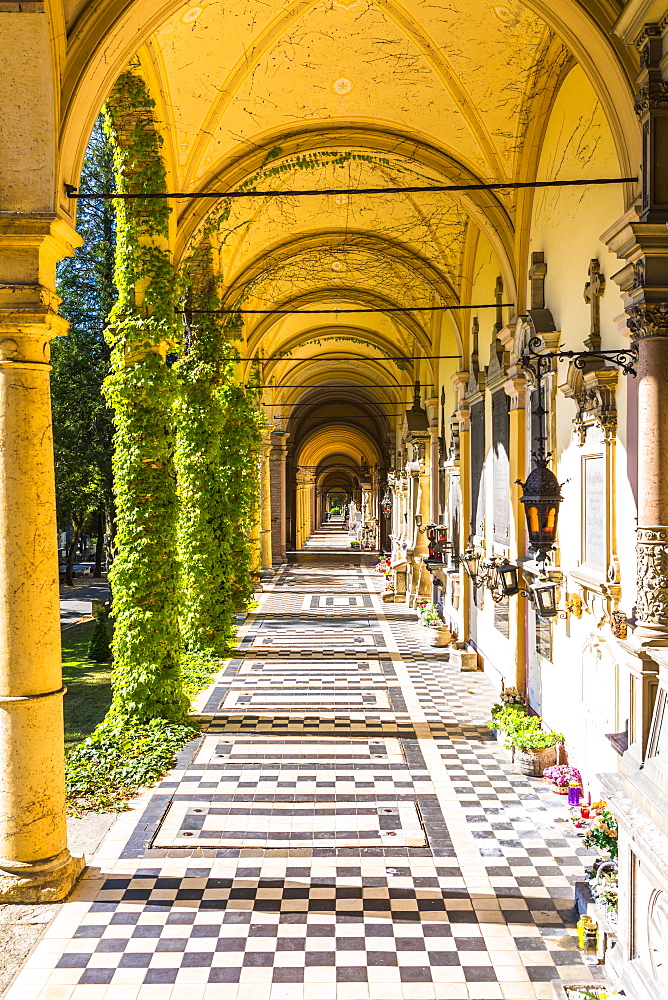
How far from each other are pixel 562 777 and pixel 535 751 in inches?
17.4

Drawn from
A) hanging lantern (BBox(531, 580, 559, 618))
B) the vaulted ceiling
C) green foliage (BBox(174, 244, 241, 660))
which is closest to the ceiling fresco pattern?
the vaulted ceiling

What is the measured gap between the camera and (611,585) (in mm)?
5660

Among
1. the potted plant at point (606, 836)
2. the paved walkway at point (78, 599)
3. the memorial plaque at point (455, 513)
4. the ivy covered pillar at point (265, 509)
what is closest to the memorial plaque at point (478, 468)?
the memorial plaque at point (455, 513)

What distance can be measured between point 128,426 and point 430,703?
16.2 ft

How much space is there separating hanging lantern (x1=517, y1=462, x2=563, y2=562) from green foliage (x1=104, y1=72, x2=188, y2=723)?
12.9 feet

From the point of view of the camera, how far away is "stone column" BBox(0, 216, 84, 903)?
5.16 metres

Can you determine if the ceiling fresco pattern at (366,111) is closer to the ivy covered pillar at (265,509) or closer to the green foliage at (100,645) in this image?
the green foliage at (100,645)

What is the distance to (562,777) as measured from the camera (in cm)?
717

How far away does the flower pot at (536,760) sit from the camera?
7.57 m

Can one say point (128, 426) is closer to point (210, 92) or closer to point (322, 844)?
point (210, 92)

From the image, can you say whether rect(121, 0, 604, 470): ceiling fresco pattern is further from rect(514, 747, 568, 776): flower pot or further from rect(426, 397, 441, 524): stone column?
rect(514, 747, 568, 776): flower pot

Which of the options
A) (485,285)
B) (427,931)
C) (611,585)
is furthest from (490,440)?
(427,931)

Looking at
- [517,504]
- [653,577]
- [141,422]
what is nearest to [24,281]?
[141,422]

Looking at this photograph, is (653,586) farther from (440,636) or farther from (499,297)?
(440,636)
